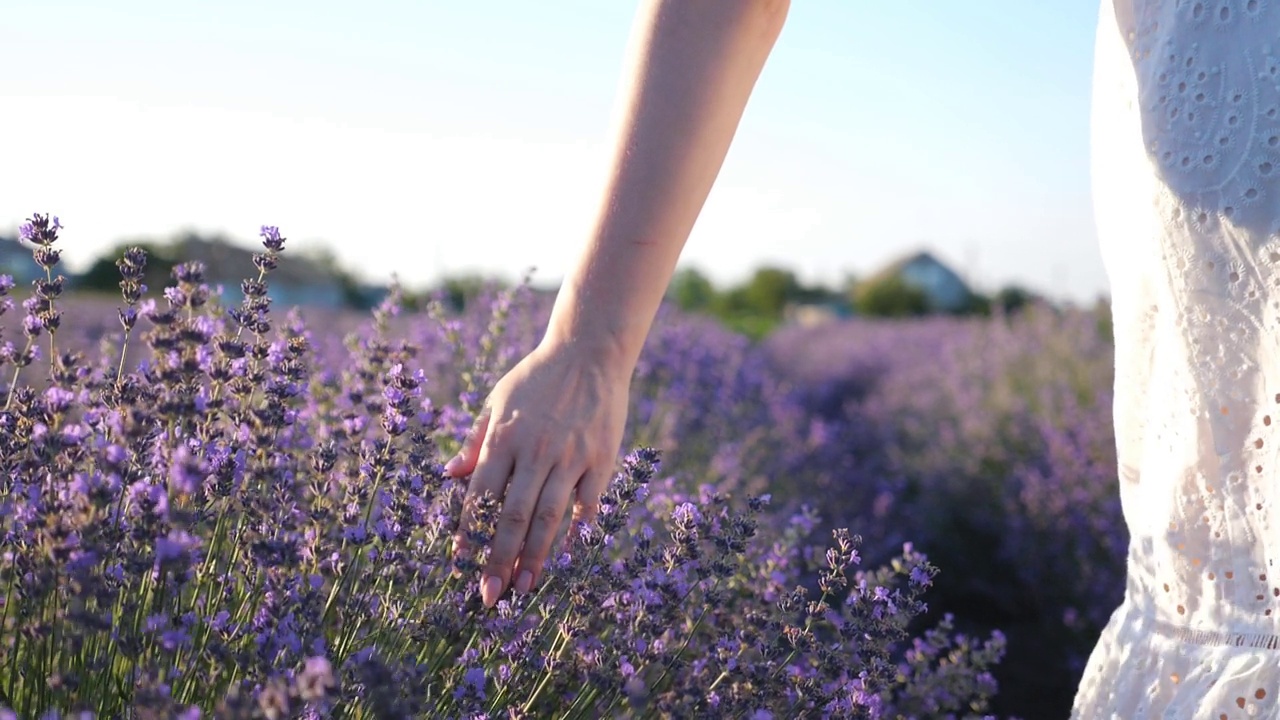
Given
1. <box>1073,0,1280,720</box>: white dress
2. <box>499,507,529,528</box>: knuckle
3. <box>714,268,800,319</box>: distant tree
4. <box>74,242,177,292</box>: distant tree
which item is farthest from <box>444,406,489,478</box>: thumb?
<box>714,268,800,319</box>: distant tree

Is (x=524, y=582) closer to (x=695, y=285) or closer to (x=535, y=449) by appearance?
(x=535, y=449)

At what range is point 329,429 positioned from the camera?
2.12 metres

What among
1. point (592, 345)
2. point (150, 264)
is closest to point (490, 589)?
point (592, 345)

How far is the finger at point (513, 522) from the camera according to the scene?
4.66ft

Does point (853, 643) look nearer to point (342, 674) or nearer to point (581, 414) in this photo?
point (581, 414)

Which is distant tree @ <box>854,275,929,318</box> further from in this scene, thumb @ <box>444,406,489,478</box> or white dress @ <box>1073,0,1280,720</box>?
thumb @ <box>444,406,489,478</box>

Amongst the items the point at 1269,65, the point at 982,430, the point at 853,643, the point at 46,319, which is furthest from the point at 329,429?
the point at 982,430

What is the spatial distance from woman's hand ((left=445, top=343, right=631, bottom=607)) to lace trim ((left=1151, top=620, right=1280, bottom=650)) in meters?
0.73

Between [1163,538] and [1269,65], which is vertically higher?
[1269,65]

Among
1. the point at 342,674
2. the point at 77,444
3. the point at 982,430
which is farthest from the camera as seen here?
the point at 982,430

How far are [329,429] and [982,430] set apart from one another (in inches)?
175

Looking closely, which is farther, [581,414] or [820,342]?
[820,342]

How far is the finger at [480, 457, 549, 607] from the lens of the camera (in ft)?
4.66

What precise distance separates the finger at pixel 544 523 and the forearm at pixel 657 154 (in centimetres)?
19
